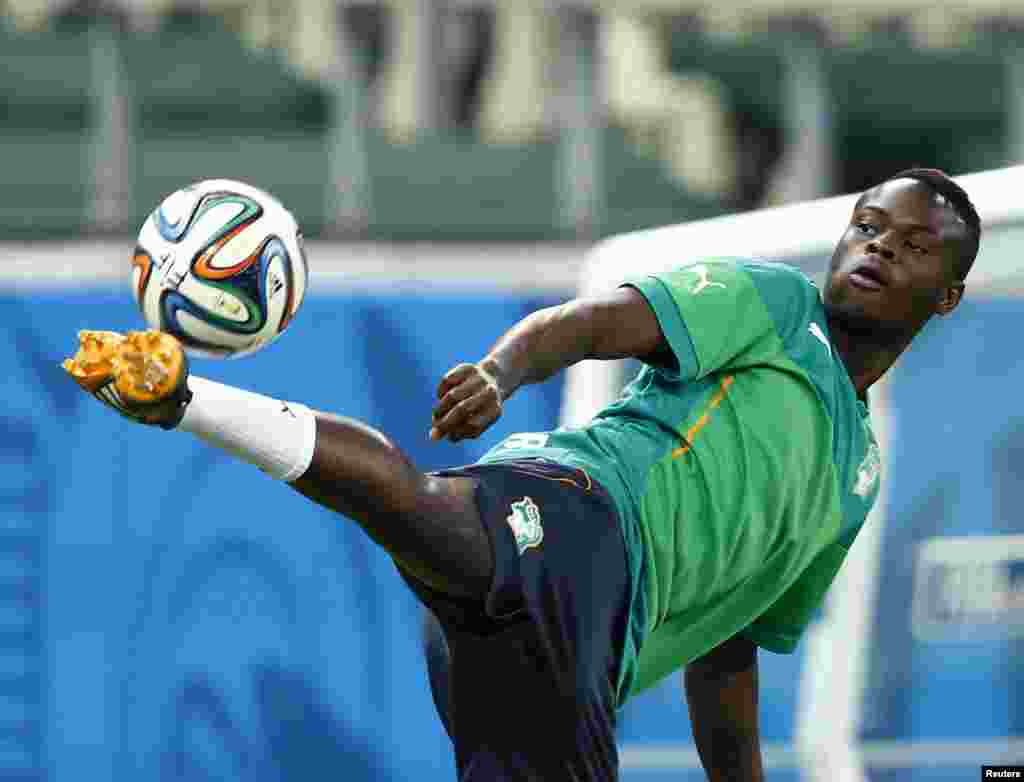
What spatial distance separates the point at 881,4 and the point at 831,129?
2.43ft

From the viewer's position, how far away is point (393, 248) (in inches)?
294

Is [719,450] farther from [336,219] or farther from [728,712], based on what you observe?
[336,219]

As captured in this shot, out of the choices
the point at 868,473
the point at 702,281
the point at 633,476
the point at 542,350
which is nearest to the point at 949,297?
the point at 868,473

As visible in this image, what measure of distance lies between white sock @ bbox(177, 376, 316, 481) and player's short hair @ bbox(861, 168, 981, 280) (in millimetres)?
1351

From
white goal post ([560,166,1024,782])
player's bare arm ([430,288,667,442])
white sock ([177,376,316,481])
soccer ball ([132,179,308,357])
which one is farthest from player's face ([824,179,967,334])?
white goal post ([560,166,1024,782])

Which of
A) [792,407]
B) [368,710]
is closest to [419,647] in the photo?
[368,710]

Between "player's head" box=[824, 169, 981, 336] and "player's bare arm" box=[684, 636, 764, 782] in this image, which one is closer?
"player's head" box=[824, 169, 981, 336]

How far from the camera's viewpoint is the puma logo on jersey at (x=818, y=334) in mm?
3918

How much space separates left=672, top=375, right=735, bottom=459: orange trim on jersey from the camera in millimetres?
3816

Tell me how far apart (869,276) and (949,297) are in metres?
0.21

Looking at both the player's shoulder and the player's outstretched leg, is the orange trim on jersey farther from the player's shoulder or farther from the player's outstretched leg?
the player's outstretched leg

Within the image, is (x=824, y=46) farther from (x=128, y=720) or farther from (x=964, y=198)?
(x=964, y=198)

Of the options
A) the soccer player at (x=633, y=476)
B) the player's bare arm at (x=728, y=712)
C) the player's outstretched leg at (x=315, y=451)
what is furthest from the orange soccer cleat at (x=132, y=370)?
the player's bare arm at (x=728, y=712)

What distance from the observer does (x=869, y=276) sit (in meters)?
3.89
